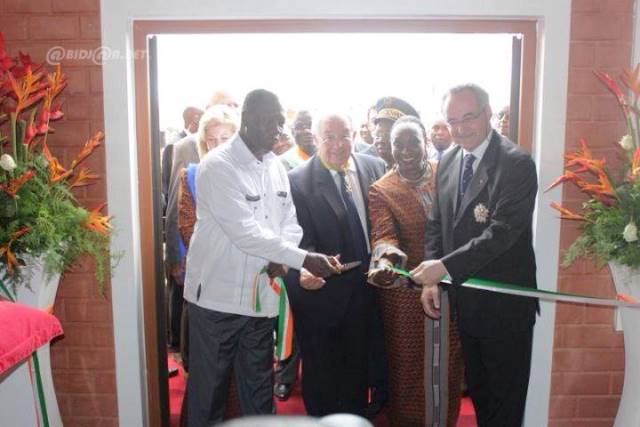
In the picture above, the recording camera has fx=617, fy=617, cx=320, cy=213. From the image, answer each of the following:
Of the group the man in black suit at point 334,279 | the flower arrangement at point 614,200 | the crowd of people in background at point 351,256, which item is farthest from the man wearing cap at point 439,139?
the flower arrangement at point 614,200

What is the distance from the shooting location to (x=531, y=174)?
8.91ft

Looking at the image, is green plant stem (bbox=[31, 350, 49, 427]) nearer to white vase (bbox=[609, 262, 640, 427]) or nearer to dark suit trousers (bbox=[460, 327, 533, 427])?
dark suit trousers (bbox=[460, 327, 533, 427])

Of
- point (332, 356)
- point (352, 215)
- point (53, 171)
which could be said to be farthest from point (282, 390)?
point (53, 171)

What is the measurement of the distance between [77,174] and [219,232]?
28.1 inches

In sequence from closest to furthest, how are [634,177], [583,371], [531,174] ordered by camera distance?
[634,177] < [531,174] < [583,371]

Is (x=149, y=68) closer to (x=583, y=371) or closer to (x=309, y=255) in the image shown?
(x=309, y=255)

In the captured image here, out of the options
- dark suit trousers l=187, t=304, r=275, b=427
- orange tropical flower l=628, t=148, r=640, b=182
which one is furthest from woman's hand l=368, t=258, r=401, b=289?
orange tropical flower l=628, t=148, r=640, b=182

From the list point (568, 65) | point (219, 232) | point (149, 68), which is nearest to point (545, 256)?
point (568, 65)

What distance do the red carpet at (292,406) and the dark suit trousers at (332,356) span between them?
0.05 metres

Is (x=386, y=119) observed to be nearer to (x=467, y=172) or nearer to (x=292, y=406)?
(x=467, y=172)

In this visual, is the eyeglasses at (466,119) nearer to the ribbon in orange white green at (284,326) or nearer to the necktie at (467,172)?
the necktie at (467,172)

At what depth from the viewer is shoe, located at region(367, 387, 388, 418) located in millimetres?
2973

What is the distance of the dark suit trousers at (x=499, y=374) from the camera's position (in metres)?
2.80

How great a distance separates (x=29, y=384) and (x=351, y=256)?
1.50 metres
